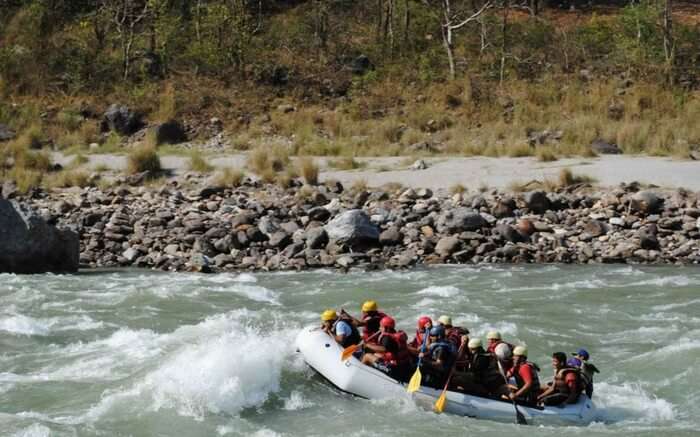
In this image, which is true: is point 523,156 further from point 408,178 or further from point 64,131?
point 64,131

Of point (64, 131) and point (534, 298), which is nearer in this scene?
point (534, 298)

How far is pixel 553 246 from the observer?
15.1m

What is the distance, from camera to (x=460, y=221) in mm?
15570

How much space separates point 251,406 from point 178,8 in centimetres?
2374

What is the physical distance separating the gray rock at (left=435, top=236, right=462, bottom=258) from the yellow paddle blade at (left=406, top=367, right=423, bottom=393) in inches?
236

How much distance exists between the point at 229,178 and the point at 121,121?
659 centimetres

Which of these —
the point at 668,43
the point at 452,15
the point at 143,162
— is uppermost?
the point at 452,15

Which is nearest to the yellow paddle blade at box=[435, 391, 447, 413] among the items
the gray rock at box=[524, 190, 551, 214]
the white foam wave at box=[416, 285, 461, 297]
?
the white foam wave at box=[416, 285, 461, 297]

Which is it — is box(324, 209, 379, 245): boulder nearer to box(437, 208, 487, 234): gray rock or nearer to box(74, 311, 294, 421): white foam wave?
box(437, 208, 487, 234): gray rock

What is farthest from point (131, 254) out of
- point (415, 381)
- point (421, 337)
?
point (415, 381)

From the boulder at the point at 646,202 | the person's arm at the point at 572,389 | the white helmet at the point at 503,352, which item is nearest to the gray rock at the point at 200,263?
the white helmet at the point at 503,352

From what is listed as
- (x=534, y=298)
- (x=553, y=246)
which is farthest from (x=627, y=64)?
(x=534, y=298)

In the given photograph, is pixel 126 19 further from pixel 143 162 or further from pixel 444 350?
pixel 444 350

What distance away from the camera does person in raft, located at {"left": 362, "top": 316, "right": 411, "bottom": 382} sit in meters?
9.17
